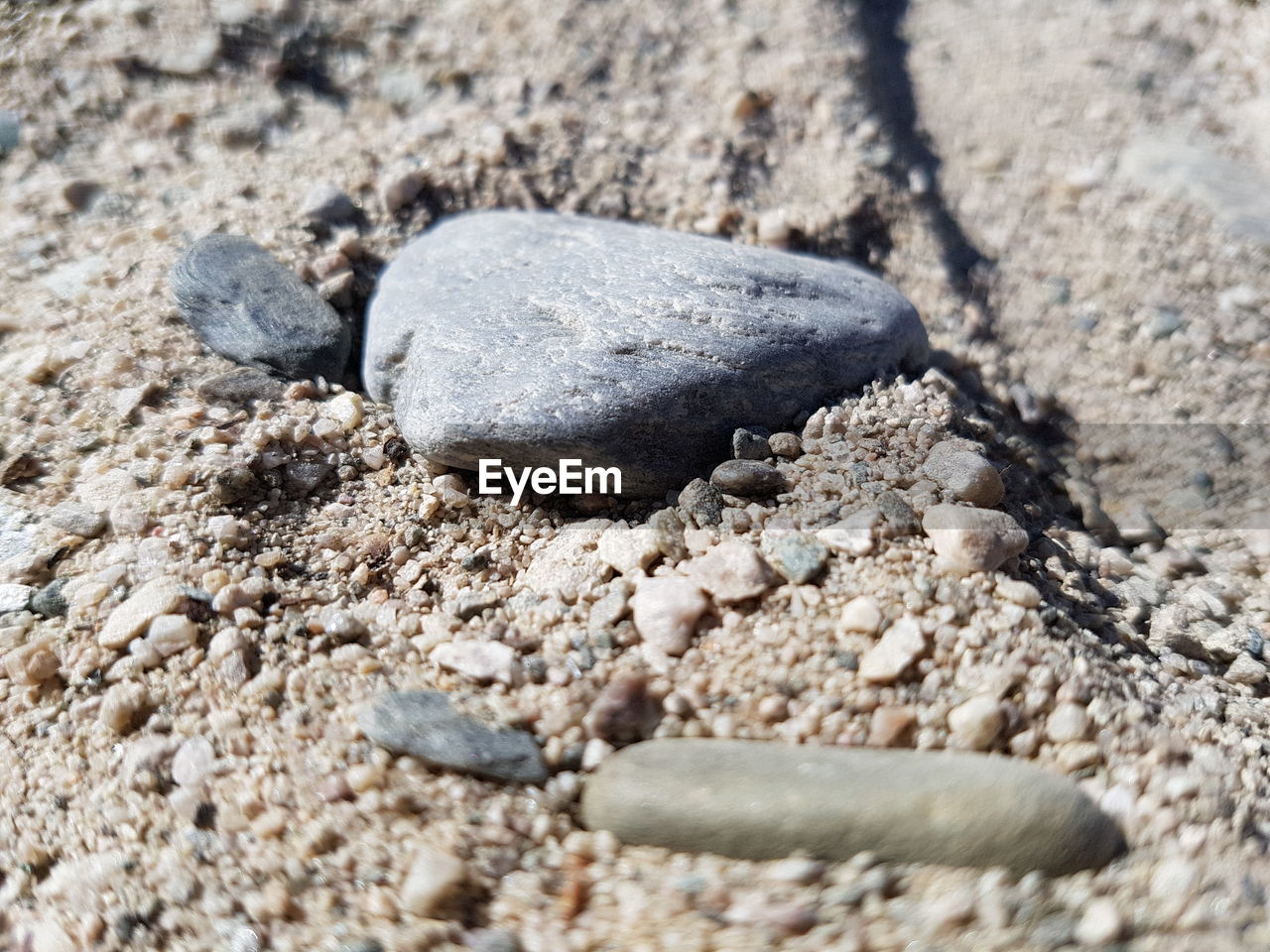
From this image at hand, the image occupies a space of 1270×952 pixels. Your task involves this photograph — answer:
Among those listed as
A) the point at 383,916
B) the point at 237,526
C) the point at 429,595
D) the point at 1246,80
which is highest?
the point at 1246,80

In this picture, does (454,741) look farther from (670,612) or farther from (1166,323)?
(1166,323)

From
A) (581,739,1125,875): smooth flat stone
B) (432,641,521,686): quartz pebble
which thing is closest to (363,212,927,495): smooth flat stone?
(432,641,521,686): quartz pebble

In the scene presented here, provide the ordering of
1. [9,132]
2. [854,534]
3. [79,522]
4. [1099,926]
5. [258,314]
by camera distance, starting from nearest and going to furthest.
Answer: [1099,926]
[854,534]
[79,522]
[258,314]
[9,132]

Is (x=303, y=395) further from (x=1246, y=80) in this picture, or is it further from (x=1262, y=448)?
(x=1246, y=80)

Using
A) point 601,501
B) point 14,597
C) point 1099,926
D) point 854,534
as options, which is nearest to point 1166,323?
point 854,534

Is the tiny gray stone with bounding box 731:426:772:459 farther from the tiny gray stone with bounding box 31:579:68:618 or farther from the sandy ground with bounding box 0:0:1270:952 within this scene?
the tiny gray stone with bounding box 31:579:68:618

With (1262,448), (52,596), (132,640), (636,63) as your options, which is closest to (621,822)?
(132,640)
